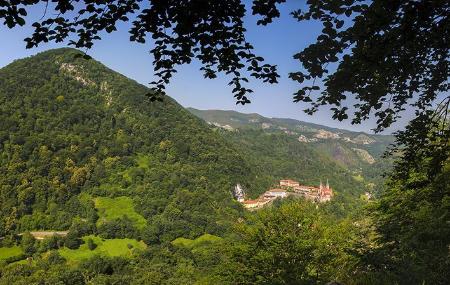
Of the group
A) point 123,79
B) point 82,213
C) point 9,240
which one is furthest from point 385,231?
point 123,79

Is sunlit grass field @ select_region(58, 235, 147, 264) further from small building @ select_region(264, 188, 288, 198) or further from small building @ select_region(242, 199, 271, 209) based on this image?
small building @ select_region(264, 188, 288, 198)

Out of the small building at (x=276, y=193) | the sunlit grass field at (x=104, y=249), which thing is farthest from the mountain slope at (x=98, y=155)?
the small building at (x=276, y=193)

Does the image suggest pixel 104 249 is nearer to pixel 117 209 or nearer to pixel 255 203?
pixel 117 209

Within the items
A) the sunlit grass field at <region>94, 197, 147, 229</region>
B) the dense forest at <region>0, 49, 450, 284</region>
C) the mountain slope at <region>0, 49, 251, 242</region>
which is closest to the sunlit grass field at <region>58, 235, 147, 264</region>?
the dense forest at <region>0, 49, 450, 284</region>

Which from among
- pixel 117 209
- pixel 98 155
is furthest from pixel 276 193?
pixel 98 155

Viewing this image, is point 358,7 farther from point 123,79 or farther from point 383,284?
point 123,79
